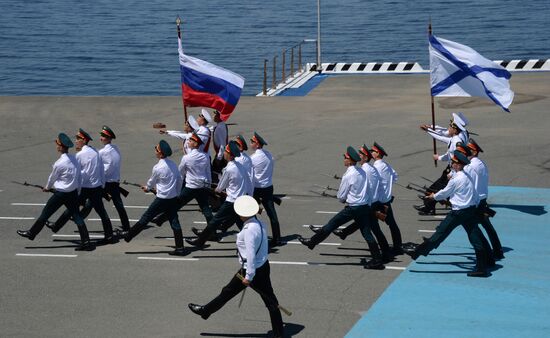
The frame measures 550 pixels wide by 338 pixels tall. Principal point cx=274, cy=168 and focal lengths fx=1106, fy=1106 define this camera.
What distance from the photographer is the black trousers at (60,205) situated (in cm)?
1859

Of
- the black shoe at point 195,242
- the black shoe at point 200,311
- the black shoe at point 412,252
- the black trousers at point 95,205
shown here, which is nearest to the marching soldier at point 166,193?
the black shoe at point 195,242

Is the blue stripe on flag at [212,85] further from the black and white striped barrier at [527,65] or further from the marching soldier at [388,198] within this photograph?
the black and white striped barrier at [527,65]

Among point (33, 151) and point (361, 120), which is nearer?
point (33, 151)

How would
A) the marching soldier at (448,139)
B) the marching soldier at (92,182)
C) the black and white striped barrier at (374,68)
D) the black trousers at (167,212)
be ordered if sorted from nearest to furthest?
1. the black trousers at (167,212)
2. the marching soldier at (92,182)
3. the marching soldier at (448,139)
4. the black and white striped barrier at (374,68)

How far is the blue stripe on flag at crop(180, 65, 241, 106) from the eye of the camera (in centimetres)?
2139

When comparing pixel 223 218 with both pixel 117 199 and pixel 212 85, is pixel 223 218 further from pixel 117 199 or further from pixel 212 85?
pixel 212 85

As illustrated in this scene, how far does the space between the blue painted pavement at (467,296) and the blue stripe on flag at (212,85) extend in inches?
199

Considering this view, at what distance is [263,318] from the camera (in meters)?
15.1

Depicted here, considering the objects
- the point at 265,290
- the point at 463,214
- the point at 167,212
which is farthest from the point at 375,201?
the point at 265,290

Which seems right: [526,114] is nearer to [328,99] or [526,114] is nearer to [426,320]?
[328,99]

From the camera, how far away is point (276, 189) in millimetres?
23812

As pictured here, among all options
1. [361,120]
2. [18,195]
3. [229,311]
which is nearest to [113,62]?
[361,120]

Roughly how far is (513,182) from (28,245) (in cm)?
1070

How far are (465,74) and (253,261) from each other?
8.78 meters
